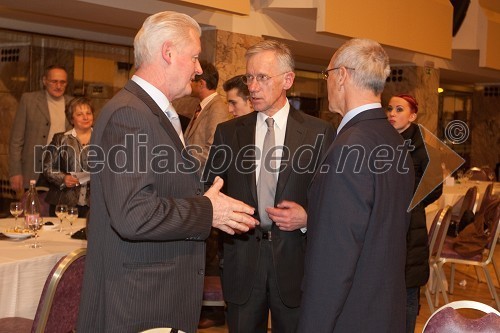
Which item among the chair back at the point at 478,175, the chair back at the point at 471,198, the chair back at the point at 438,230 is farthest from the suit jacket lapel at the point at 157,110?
the chair back at the point at 478,175

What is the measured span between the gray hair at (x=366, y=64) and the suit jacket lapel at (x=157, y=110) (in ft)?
2.30

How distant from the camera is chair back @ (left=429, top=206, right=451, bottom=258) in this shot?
591 cm

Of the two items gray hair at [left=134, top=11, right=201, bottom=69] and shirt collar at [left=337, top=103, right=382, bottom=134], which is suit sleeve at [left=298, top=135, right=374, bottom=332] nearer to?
shirt collar at [left=337, top=103, right=382, bottom=134]

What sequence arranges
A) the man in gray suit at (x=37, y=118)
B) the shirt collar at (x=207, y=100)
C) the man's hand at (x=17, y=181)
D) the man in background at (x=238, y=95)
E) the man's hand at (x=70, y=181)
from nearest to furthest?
the man in background at (x=238, y=95)
the man's hand at (x=70, y=181)
the shirt collar at (x=207, y=100)
the man's hand at (x=17, y=181)
the man in gray suit at (x=37, y=118)

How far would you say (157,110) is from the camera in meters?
2.40

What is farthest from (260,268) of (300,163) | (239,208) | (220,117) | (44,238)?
(220,117)

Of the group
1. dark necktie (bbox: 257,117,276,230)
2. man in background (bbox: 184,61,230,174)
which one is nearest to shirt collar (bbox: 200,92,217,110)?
man in background (bbox: 184,61,230,174)

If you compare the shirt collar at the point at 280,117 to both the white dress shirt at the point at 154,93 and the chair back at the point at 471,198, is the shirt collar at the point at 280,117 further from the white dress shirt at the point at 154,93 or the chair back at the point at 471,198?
the chair back at the point at 471,198

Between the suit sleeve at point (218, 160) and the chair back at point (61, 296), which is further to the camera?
the suit sleeve at point (218, 160)

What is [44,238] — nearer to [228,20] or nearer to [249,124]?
[249,124]

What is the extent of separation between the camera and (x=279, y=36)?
32.0ft

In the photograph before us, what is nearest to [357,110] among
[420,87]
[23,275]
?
[23,275]

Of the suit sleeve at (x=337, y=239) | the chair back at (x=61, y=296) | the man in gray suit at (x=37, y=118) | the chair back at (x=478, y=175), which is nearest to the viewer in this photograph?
the suit sleeve at (x=337, y=239)

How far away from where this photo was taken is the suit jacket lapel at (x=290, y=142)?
335cm
